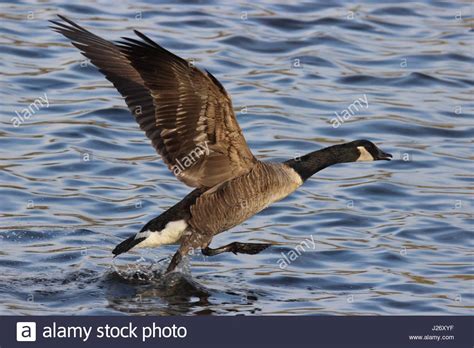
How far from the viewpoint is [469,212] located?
40.3ft

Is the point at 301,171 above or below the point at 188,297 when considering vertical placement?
above

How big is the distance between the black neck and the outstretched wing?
61 centimetres

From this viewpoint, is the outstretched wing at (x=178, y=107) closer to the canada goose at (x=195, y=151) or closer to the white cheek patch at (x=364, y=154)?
the canada goose at (x=195, y=151)

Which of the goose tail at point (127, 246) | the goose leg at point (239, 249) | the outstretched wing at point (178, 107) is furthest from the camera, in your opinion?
the goose leg at point (239, 249)

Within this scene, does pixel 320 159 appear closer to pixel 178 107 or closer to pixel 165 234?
pixel 165 234

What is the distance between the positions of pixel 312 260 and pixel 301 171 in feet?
3.69

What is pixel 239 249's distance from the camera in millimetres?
10156

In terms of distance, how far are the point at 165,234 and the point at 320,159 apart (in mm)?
1691

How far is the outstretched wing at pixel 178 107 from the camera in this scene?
872 cm

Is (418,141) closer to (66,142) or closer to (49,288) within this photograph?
(66,142)

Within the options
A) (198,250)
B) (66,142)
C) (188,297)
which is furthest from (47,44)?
(188,297)

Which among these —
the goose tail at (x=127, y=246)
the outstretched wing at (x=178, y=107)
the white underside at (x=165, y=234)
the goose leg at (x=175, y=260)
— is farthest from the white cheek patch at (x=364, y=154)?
the goose tail at (x=127, y=246)

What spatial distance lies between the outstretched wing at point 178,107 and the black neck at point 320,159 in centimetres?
61

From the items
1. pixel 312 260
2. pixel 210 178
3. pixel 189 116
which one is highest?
pixel 189 116
